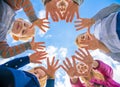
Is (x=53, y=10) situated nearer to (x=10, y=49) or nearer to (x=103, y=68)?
(x=10, y=49)

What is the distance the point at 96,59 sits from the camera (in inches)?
110

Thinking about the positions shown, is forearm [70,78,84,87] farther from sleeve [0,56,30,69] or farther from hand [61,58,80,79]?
sleeve [0,56,30,69]

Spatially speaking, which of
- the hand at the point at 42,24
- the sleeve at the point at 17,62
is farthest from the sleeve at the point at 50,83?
the hand at the point at 42,24

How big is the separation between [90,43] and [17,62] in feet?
2.56

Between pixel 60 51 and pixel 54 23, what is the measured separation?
30 cm

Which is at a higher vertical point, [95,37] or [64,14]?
[64,14]

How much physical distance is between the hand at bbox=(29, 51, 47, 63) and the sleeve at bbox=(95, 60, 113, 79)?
582mm

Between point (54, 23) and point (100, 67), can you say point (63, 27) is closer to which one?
point (54, 23)

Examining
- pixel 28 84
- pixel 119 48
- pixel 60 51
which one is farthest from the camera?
pixel 60 51

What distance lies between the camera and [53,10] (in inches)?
105

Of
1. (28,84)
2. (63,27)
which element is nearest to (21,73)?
(28,84)

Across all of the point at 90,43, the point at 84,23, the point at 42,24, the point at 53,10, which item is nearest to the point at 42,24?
the point at 42,24

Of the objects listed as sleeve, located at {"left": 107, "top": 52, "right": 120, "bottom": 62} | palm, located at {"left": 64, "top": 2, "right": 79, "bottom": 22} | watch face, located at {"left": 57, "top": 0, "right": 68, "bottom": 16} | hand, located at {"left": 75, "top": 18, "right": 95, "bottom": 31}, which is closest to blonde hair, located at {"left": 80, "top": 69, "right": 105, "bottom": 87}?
sleeve, located at {"left": 107, "top": 52, "right": 120, "bottom": 62}

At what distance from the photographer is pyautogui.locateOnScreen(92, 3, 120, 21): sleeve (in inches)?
101
